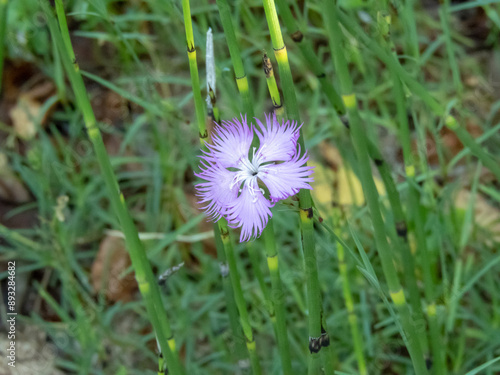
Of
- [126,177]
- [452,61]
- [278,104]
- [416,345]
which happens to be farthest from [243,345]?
[126,177]

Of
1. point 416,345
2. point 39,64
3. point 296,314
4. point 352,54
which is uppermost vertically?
point 39,64

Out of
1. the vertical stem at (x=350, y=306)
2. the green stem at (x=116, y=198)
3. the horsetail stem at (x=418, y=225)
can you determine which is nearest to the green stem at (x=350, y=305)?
the vertical stem at (x=350, y=306)

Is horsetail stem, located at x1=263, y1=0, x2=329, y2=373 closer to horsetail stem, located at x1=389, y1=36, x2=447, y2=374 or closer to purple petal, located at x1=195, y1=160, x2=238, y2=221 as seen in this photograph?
purple petal, located at x1=195, y1=160, x2=238, y2=221

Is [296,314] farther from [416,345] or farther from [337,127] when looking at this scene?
[416,345]

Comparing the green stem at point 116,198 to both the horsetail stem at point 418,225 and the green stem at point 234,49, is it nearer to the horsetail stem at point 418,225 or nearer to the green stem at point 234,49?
the green stem at point 234,49

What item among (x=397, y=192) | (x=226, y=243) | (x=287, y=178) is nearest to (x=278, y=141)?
(x=287, y=178)
